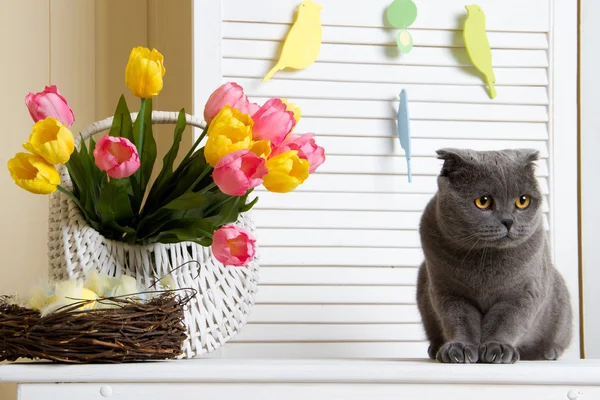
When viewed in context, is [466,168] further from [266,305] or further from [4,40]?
[4,40]

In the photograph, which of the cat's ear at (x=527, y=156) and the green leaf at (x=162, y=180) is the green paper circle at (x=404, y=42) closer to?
the cat's ear at (x=527, y=156)

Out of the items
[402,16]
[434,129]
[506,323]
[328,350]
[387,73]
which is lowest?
[328,350]

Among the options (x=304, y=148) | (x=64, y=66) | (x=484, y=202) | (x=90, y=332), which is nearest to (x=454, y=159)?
(x=484, y=202)

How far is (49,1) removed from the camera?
4.84 feet

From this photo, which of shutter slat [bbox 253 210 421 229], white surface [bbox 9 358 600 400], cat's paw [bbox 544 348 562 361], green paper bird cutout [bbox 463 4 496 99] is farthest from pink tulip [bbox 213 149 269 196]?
green paper bird cutout [bbox 463 4 496 99]

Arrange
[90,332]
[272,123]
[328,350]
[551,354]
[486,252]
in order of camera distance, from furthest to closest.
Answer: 1. [328,350]
2. [551,354]
3. [486,252]
4. [272,123]
5. [90,332]

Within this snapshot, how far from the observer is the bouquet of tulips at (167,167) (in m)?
0.82

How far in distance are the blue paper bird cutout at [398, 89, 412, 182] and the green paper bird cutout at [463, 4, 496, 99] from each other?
16 cm

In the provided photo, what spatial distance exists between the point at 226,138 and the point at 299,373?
0.29 metres

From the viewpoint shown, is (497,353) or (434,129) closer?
(497,353)

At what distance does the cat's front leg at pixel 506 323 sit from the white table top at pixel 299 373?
0.27 ft

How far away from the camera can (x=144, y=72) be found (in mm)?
876

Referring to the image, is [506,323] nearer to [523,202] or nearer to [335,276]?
[523,202]

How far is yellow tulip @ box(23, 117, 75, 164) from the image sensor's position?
800 millimetres
